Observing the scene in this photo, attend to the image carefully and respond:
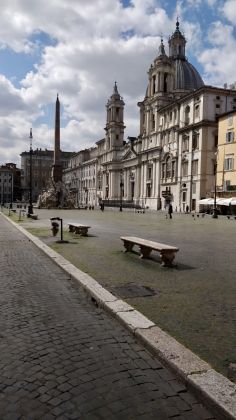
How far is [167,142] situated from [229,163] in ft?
78.2

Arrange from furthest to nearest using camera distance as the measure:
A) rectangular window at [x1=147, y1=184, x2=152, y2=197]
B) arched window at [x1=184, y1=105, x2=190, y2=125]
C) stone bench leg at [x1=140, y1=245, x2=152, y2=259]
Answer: rectangular window at [x1=147, y1=184, x2=152, y2=197] < arched window at [x1=184, y1=105, x2=190, y2=125] < stone bench leg at [x1=140, y1=245, x2=152, y2=259]

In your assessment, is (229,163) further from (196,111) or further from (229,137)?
(196,111)

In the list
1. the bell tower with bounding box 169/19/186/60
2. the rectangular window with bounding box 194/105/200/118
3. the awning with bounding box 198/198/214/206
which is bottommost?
the awning with bounding box 198/198/214/206

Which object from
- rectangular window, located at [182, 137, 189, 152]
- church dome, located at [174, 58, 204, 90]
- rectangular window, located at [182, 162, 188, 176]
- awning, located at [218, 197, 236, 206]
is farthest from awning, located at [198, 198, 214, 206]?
church dome, located at [174, 58, 204, 90]

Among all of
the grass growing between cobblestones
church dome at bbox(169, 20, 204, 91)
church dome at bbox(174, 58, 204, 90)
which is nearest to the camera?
the grass growing between cobblestones

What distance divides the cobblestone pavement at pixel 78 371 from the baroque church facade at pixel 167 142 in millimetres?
59436

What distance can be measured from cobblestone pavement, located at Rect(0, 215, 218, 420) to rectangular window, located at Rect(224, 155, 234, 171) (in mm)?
52102

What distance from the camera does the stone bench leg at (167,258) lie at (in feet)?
33.3

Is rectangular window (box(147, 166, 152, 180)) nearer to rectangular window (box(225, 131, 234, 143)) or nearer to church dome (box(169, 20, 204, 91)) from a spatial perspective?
church dome (box(169, 20, 204, 91))

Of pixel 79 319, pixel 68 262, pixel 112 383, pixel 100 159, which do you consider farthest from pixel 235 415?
pixel 100 159

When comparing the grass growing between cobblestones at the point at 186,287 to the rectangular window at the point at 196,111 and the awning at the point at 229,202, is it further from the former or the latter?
the rectangular window at the point at 196,111

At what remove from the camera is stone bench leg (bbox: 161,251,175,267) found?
10149 millimetres

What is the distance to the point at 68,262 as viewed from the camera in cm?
1070

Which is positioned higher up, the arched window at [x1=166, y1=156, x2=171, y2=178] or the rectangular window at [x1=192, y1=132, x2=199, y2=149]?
the rectangular window at [x1=192, y1=132, x2=199, y2=149]
